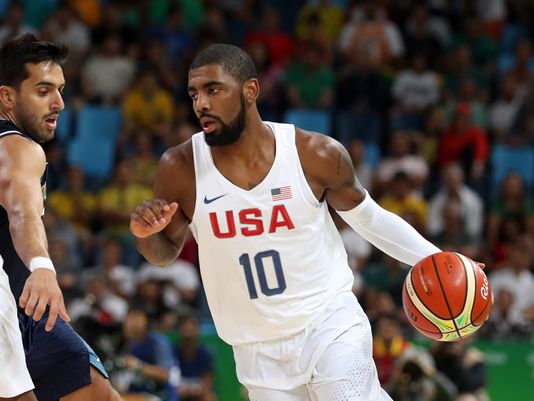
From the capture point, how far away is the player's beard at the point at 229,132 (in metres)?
5.64

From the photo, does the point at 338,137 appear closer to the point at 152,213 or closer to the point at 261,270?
the point at 261,270

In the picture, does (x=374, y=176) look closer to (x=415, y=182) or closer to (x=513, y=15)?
(x=415, y=182)

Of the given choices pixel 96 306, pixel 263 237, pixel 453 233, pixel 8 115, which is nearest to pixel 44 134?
pixel 8 115

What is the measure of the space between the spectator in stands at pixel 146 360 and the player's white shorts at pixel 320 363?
5051mm

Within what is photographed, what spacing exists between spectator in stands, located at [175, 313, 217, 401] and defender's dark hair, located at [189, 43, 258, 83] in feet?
18.6

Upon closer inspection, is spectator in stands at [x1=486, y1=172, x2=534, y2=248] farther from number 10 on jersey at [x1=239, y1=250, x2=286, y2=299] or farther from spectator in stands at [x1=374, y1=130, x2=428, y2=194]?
number 10 on jersey at [x1=239, y1=250, x2=286, y2=299]

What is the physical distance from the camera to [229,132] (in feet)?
A: 18.5

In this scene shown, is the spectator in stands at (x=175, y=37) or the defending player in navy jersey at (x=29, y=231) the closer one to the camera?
the defending player in navy jersey at (x=29, y=231)

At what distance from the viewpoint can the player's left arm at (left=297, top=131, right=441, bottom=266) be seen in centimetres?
571

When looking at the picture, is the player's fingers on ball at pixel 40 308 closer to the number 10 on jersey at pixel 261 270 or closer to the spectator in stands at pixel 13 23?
the number 10 on jersey at pixel 261 270

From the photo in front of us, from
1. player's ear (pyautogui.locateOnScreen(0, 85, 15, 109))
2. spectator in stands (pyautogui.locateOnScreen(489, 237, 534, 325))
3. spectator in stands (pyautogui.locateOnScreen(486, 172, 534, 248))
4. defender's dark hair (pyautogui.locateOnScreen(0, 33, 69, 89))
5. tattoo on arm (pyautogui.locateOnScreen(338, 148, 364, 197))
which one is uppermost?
defender's dark hair (pyautogui.locateOnScreen(0, 33, 69, 89))

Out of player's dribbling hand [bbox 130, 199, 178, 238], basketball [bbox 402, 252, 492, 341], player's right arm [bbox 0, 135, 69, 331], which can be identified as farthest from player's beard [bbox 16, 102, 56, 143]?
basketball [bbox 402, 252, 492, 341]

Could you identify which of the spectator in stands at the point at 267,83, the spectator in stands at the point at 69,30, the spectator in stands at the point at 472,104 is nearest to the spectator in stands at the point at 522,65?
the spectator in stands at the point at 472,104

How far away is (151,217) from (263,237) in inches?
25.0
